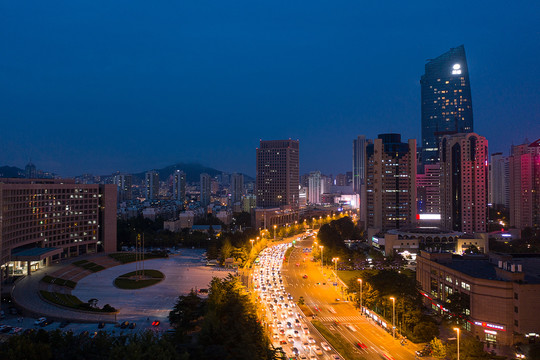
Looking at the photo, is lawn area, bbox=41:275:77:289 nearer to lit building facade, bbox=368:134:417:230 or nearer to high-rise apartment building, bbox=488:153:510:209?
lit building facade, bbox=368:134:417:230

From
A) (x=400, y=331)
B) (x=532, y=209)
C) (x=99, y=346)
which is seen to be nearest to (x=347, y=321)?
(x=400, y=331)

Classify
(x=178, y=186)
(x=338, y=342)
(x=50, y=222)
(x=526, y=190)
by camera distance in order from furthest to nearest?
(x=178, y=186), (x=526, y=190), (x=50, y=222), (x=338, y=342)

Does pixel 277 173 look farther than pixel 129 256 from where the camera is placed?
Yes

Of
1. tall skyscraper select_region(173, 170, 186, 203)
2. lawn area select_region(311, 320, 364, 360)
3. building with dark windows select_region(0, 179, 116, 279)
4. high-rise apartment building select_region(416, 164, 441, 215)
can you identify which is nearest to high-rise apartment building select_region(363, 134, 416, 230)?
high-rise apartment building select_region(416, 164, 441, 215)

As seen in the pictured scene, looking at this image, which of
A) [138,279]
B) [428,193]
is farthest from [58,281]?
[428,193]

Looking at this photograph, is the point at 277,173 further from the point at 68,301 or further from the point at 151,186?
the point at 151,186

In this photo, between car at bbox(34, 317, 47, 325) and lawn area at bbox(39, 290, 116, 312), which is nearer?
car at bbox(34, 317, 47, 325)
